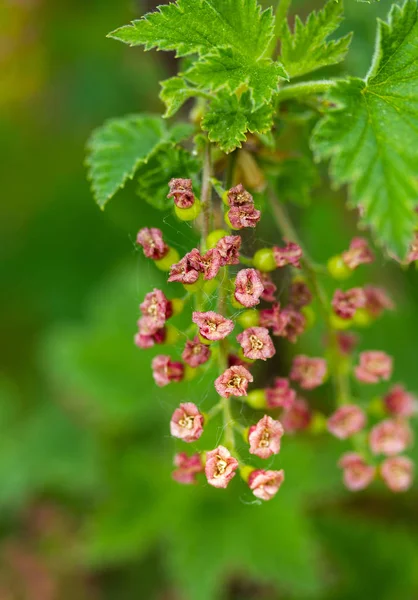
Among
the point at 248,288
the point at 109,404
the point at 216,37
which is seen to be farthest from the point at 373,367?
the point at 109,404

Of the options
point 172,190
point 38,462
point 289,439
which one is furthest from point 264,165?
point 38,462

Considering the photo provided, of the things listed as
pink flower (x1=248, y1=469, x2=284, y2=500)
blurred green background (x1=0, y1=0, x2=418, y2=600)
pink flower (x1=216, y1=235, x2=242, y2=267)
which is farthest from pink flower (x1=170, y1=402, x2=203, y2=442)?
blurred green background (x1=0, y1=0, x2=418, y2=600)

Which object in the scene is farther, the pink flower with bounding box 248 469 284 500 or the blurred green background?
the blurred green background

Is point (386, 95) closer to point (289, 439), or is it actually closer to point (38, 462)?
point (289, 439)

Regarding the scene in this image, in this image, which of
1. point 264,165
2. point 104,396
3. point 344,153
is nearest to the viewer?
point 344,153

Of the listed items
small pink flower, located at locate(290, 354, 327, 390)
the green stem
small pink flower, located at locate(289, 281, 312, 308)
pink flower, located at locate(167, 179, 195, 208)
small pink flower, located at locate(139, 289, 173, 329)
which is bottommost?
small pink flower, located at locate(290, 354, 327, 390)

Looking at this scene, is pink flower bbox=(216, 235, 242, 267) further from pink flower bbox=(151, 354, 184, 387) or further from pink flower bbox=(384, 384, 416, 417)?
pink flower bbox=(384, 384, 416, 417)

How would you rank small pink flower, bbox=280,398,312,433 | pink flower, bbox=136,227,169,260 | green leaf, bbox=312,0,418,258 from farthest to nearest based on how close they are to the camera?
1. small pink flower, bbox=280,398,312,433
2. pink flower, bbox=136,227,169,260
3. green leaf, bbox=312,0,418,258
